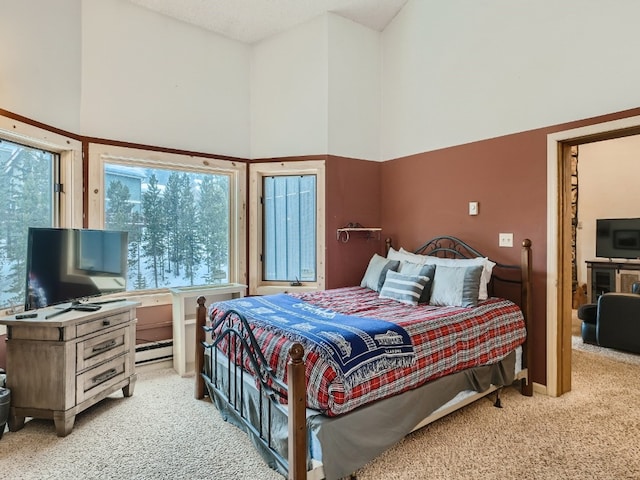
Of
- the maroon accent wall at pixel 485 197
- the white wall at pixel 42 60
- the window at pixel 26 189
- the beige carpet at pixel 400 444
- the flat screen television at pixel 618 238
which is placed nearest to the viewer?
the beige carpet at pixel 400 444

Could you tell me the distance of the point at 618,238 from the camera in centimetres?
612

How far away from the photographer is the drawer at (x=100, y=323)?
2.56m

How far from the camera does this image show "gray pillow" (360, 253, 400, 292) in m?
3.59

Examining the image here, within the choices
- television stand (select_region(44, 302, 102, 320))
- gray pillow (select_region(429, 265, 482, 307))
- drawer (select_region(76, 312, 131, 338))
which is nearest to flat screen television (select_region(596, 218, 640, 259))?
gray pillow (select_region(429, 265, 482, 307))

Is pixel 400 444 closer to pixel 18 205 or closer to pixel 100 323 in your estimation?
pixel 100 323

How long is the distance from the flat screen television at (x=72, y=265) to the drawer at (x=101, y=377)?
56 centimetres

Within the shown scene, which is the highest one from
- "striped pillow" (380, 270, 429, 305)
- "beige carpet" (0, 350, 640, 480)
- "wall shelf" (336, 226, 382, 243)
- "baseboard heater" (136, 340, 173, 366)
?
"wall shelf" (336, 226, 382, 243)

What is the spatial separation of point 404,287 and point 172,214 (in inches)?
100

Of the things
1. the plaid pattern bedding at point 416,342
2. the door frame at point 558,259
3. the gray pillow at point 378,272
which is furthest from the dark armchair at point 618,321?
the gray pillow at point 378,272

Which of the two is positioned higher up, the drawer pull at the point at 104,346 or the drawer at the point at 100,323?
the drawer at the point at 100,323

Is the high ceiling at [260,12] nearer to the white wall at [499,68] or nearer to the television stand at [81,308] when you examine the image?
the white wall at [499,68]

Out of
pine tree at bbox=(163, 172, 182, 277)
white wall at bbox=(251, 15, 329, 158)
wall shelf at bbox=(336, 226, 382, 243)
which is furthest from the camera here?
wall shelf at bbox=(336, 226, 382, 243)

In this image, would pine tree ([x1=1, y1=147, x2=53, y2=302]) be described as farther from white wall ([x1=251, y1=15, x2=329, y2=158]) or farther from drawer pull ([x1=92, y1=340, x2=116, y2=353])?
white wall ([x1=251, y1=15, x2=329, y2=158])

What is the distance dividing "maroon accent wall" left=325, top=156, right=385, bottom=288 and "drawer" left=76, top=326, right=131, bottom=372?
6.78 ft
